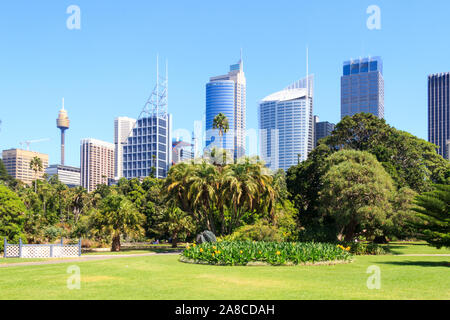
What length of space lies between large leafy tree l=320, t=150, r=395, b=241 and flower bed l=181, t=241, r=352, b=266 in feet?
30.0

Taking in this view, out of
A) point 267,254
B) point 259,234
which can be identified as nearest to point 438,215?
point 267,254

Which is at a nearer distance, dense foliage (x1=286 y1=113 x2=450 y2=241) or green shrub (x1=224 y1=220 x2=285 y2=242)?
green shrub (x1=224 y1=220 x2=285 y2=242)

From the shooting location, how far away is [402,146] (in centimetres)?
5422

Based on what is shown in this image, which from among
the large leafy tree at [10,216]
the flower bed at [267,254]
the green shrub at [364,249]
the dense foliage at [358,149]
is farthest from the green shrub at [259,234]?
the large leafy tree at [10,216]

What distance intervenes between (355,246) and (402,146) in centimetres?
2529

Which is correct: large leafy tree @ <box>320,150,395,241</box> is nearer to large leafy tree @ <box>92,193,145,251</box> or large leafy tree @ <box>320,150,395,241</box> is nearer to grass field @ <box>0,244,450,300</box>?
grass field @ <box>0,244,450,300</box>

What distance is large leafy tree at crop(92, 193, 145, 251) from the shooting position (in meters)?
47.9

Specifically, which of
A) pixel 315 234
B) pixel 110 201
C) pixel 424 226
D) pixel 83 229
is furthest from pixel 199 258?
pixel 83 229

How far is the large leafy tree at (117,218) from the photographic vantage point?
157ft

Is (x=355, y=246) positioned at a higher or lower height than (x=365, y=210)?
lower

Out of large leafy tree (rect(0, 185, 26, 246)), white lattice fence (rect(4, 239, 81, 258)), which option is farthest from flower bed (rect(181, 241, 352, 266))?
large leafy tree (rect(0, 185, 26, 246))

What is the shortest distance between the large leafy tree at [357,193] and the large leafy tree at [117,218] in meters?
21.7

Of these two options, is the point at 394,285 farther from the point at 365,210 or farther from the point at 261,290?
the point at 365,210

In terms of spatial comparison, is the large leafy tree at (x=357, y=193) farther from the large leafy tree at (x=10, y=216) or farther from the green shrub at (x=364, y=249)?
the large leafy tree at (x=10, y=216)
